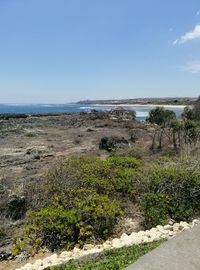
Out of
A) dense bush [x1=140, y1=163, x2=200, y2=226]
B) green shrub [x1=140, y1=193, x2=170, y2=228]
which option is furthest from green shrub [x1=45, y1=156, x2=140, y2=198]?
green shrub [x1=140, y1=193, x2=170, y2=228]

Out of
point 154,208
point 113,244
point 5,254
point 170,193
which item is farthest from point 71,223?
point 170,193

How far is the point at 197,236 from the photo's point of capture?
4488 millimetres

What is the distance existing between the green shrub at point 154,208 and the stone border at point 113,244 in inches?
18.9

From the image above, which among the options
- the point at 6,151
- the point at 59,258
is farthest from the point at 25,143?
the point at 59,258

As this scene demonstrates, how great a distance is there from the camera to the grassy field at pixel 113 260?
19.6 ft

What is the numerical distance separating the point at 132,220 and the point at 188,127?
48.4 feet

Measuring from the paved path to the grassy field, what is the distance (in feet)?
5.28

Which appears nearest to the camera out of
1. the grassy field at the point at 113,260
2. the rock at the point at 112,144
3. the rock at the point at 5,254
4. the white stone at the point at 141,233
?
the grassy field at the point at 113,260

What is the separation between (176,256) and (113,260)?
2551mm

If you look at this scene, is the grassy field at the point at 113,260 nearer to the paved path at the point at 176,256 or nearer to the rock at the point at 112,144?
the paved path at the point at 176,256

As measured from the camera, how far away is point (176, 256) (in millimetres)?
4031

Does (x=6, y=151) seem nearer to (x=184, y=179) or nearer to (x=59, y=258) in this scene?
(x=184, y=179)

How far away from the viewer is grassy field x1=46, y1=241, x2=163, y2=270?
5.96m

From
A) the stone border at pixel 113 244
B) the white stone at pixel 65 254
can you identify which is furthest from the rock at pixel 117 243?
the white stone at pixel 65 254
